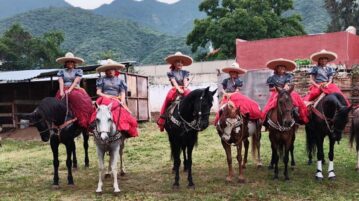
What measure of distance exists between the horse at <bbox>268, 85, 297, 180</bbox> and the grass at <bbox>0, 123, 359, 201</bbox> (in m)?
0.63

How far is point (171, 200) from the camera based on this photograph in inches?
276

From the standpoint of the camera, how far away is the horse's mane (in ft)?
26.5

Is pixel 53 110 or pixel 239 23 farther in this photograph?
pixel 239 23

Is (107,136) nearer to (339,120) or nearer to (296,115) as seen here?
(296,115)

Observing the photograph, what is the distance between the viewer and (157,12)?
154 m

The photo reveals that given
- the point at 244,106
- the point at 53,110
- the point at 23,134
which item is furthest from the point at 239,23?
the point at 53,110

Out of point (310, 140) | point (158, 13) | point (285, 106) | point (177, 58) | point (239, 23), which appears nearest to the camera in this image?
point (285, 106)

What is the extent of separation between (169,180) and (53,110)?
2727mm

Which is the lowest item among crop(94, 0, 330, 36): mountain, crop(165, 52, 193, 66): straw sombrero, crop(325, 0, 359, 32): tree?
crop(165, 52, 193, 66): straw sombrero

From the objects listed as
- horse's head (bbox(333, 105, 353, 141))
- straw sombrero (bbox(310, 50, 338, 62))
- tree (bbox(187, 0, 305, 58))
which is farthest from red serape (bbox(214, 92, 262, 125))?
tree (bbox(187, 0, 305, 58))

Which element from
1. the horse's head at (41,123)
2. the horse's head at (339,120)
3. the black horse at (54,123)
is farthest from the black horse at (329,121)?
the horse's head at (41,123)

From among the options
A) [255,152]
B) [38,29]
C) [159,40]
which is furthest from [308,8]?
[255,152]

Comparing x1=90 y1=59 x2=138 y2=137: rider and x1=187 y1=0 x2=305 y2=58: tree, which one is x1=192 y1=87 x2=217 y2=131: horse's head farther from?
x1=187 y1=0 x2=305 y2=58: tree

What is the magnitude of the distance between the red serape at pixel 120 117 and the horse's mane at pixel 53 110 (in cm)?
75
